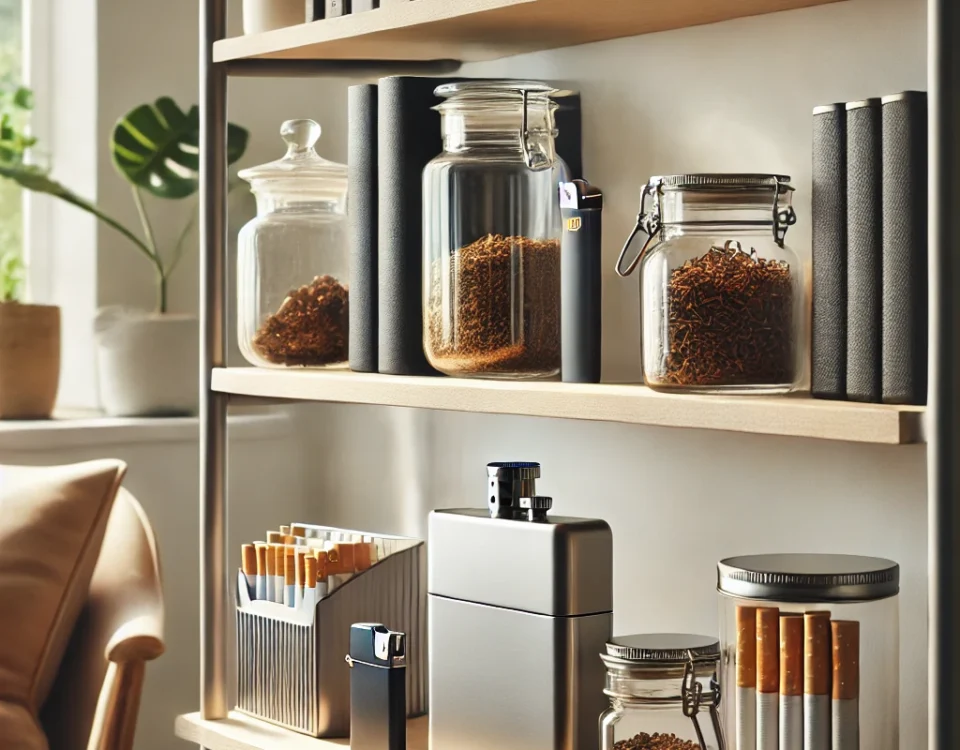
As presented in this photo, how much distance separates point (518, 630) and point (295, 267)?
1.78ft

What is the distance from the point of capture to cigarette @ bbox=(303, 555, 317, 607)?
57.2 inches

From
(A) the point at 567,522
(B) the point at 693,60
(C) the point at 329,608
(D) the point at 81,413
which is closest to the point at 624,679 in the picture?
(A) the point at 567,522

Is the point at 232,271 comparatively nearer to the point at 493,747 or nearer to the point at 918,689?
the point at 493,747

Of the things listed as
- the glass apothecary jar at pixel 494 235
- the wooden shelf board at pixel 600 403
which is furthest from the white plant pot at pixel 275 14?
the wooden shelf board at pixel 600 403

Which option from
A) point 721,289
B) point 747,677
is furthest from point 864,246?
point 747,677

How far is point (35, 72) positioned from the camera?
2.34 metres

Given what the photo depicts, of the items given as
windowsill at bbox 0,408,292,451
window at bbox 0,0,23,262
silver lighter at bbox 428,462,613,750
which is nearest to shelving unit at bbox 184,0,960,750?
silver lighter at bbox 428,462,613,750

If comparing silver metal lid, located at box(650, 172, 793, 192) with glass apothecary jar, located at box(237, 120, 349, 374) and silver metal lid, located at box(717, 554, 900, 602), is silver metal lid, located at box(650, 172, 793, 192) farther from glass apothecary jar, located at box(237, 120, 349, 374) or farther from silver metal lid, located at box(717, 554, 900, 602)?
glass apothecary jar, located at box(237, 120, 349, 374)

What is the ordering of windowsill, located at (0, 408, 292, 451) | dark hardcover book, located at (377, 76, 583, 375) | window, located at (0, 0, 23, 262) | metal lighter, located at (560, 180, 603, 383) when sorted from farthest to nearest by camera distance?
window, located at (0, 0, 23, 262)
windowsill, located at (0, 408, 292, 451)
dark hardcover book, located at (377, 76, 583, 375)
metal lighter, located at (560, 180, 603, 383)

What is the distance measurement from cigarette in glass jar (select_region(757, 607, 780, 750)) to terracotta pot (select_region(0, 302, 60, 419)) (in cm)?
151

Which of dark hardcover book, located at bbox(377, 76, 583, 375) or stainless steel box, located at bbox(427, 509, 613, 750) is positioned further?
dark hardcover book, located at bbox(377, 76, 583, 375)

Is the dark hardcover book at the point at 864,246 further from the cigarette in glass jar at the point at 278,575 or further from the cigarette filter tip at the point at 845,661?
the cigarette in glass jar at the point at 278,575

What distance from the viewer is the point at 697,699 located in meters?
1.12

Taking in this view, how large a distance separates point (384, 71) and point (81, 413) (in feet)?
3.27
